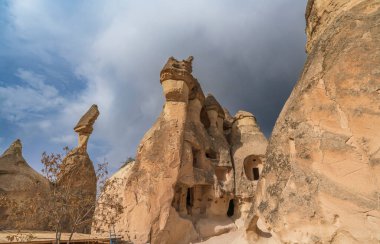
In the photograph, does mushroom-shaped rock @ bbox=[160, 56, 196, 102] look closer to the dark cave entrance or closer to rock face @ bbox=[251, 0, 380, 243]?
the dark cave entrance

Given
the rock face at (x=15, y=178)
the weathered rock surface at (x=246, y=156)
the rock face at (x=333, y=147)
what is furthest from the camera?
the weathered rock surface at (x=246, y=156)

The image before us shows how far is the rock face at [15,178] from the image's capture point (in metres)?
14.1

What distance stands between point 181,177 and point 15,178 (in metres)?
9.87

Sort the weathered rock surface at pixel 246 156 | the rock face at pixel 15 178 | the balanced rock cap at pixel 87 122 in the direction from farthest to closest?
the balanced rock cap at pixel 87 122
the weathered rock surface at pixel 246 156
the rock face at pixel 15 178

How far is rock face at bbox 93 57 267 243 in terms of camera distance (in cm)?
1168

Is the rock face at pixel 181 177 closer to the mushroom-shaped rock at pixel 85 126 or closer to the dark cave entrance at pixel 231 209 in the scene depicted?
the dark cave entrance at pixel 231 209

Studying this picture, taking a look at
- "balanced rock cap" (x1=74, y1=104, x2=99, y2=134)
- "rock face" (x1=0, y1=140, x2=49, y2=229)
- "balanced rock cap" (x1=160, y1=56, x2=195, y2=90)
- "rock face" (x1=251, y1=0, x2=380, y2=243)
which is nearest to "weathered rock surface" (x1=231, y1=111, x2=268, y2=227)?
"balanced rock cap" (x1=160, y1=56, x2=195, y2=90)

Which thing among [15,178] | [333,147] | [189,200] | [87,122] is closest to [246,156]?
[189,200]

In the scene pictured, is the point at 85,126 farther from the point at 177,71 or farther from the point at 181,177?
the point at 181,177

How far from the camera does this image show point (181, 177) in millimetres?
12820

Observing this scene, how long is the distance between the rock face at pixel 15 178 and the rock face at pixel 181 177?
5110mm

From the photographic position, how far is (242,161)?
16.0 m

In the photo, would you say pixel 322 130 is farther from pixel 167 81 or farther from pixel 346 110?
pixel 167 81

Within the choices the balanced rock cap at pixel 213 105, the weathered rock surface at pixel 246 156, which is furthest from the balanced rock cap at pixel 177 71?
the weathered rock surface at pixel 246 156
